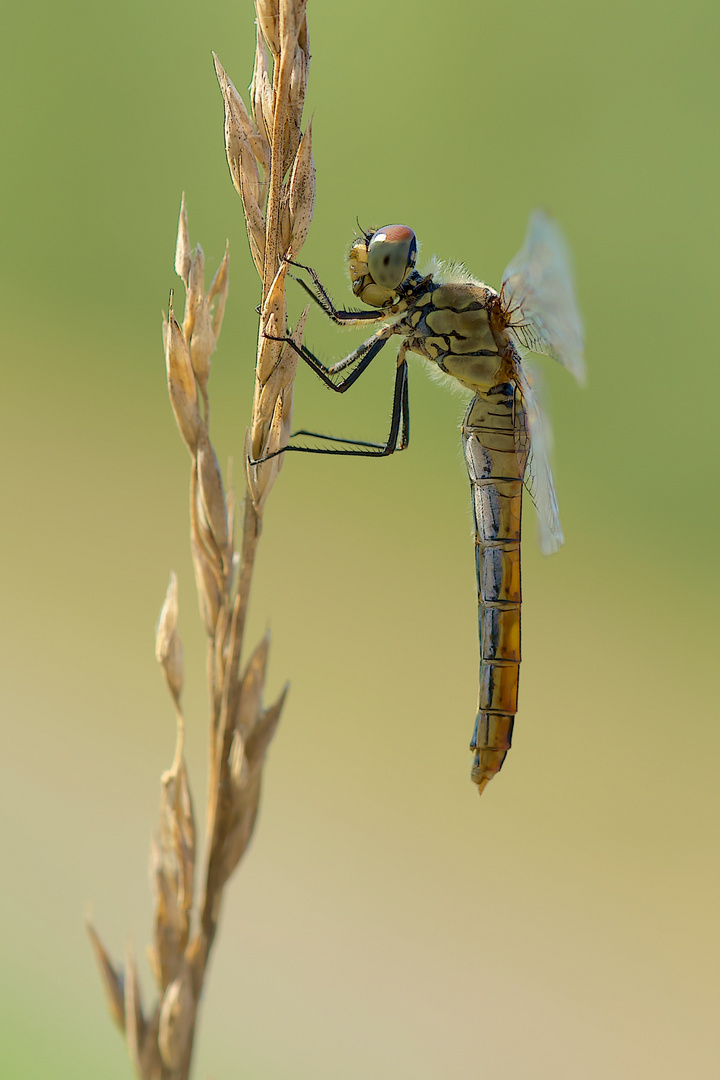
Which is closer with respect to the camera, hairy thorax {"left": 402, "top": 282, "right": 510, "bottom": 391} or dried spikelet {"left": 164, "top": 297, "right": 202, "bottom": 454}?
dried spikelet {"left": 164, "top": 297, "right": 202, "bottom": 454}

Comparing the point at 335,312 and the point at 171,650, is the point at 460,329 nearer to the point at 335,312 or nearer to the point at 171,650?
the point at 335,312

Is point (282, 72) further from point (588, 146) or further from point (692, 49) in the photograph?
point (692, 49)

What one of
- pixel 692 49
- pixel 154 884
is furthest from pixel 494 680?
pixel 692 49

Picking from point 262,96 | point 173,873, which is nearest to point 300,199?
point 262,96

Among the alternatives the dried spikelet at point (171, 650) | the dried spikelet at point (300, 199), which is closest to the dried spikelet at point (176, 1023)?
the dried spikelet at point (171, 650)

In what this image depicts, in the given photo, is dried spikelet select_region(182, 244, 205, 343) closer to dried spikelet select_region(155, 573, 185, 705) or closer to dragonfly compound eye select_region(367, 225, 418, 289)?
dried spikelet select_region(155, 573, 185, 705)

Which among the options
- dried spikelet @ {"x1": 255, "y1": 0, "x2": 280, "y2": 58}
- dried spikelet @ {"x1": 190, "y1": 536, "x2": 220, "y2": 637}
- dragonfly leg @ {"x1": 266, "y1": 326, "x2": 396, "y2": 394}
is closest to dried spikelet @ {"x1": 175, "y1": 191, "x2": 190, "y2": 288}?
dried spikelet @ {"x1": 255, "y1": 0, "x2": 280, "y2": 58}
